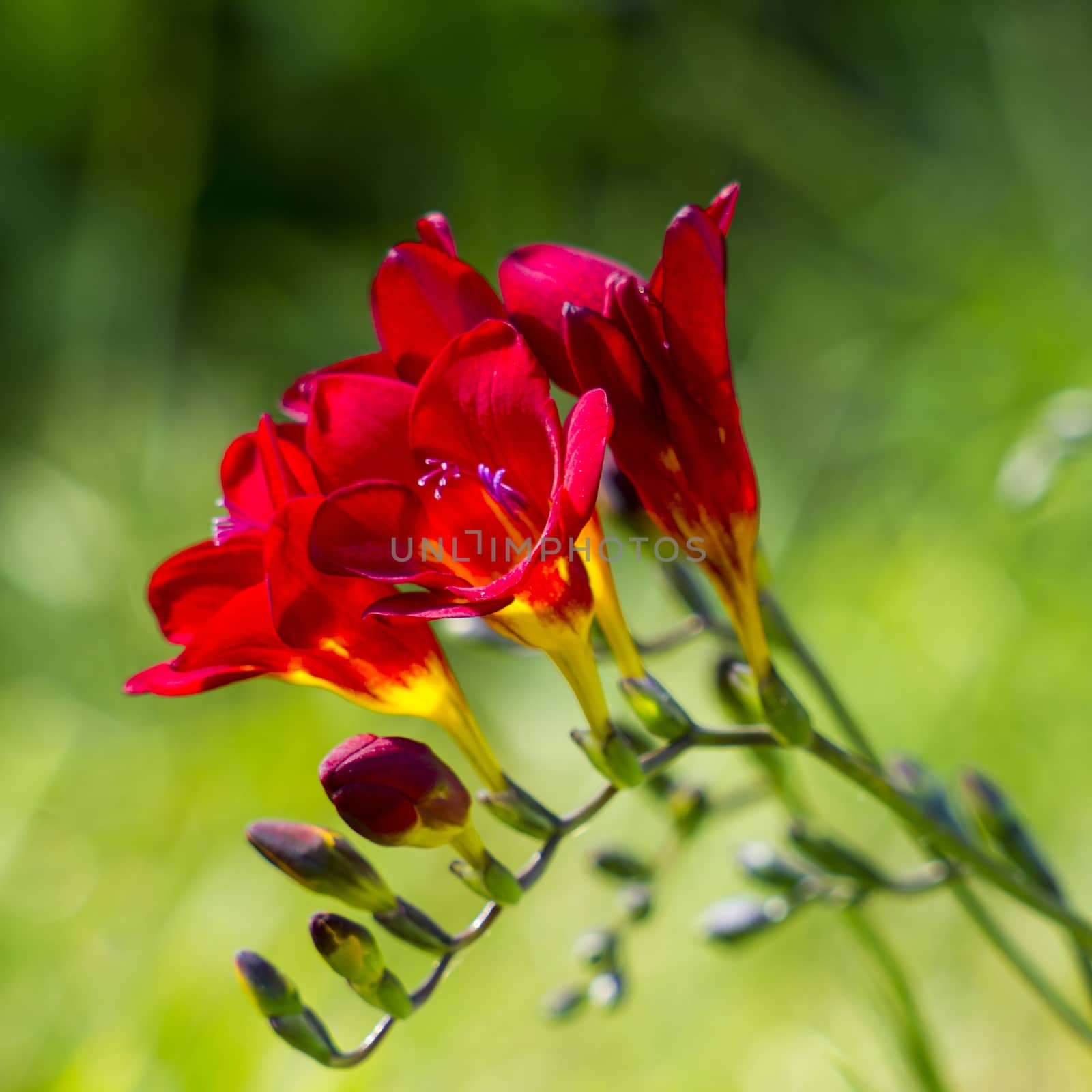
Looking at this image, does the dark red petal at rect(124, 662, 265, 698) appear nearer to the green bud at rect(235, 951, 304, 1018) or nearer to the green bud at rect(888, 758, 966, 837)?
the green bud at rect(235, 951, 304, 1018)

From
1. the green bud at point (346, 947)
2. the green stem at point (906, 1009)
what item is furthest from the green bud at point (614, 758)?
the green stem at point (906, 1009)

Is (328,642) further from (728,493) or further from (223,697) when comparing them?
(223,697)

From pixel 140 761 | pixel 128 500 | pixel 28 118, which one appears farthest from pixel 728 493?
pixel 28 118

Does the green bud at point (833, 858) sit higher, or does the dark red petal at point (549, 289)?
the dark red petal at point (549, 289)

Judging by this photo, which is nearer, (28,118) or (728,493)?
(728,493)

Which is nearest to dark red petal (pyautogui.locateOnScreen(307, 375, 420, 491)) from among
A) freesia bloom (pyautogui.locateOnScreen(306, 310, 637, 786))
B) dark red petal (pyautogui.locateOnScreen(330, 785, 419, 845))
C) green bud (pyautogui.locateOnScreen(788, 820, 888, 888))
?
freesia bloom (pyautogui.locateOnScreen(306, 310, 637, 786))

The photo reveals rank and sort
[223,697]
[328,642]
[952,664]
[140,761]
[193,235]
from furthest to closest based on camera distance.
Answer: [193,235]
[223,697]
[140,761]
[952,664]
[328,642]

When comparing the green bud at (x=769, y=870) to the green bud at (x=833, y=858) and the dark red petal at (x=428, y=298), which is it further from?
the dark red petal at (x=428, y=298)
